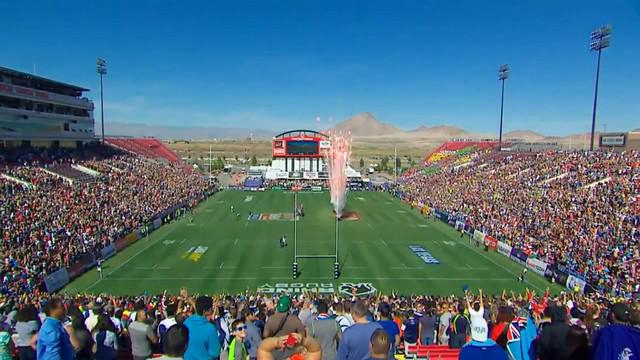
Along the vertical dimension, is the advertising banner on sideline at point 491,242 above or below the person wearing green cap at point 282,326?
below

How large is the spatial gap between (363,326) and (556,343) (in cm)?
230

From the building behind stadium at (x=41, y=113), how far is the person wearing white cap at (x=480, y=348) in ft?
178

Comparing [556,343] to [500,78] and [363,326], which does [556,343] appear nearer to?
[363,326]

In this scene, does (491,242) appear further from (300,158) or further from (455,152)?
(455,152)

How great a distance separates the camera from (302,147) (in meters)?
83.0

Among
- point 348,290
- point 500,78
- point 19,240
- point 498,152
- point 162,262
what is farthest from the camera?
point 498,152

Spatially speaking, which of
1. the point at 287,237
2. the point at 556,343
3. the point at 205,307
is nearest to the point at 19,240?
the point at 287,237

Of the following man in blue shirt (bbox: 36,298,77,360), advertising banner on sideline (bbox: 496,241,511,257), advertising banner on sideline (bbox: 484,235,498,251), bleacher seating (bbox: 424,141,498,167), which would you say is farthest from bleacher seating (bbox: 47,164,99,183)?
bleacher seating (bbox: 424,141,498,167)

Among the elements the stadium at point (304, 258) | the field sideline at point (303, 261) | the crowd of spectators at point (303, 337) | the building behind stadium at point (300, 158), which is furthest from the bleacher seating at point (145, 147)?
the crowd of spectators at point (303, 337)

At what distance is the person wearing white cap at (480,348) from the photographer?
5145 millimetres

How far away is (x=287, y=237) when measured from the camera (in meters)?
40.8

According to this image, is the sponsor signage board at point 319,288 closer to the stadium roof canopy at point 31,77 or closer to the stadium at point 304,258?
the stadium at point 304,258

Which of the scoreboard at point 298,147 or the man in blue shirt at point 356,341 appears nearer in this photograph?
the man in blue shirt at point 356,341

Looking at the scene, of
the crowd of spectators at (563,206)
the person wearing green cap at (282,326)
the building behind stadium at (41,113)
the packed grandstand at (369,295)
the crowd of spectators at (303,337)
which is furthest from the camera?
the building behind stadium at (41,113)
